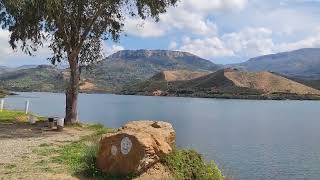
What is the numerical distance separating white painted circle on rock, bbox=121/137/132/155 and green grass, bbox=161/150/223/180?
1741mm

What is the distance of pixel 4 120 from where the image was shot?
142 feet

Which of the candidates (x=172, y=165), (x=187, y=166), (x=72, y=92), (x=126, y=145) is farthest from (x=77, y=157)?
(x=72, y=92)

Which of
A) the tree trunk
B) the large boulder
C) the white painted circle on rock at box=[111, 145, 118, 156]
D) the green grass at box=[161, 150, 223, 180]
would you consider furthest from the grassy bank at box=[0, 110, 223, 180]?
the tree trunk

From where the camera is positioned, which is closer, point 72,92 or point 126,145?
point 126,145

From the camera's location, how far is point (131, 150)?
19469 millimetres

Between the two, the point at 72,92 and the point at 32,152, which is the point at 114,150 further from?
the point at 72,92

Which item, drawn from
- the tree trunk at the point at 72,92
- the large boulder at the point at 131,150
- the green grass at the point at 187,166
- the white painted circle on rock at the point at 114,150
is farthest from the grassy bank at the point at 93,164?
the tree trunk at the point at 72,92

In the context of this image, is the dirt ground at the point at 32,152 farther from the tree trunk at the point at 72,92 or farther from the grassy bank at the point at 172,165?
the tree trunk at the point at 72,92

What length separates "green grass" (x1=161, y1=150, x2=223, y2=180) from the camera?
20.5m

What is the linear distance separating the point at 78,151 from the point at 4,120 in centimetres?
1993

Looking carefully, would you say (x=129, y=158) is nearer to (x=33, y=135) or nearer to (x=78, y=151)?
(x=78, y=151)

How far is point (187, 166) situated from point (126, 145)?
3.08m

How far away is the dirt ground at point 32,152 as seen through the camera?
64.6 feet

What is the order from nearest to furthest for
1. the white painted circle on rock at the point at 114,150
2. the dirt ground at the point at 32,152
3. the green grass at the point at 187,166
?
the dirt ground at the point at 32,152 → the white painted circle on rock at the point at 114,150 → the green grass at the point at 187,166
